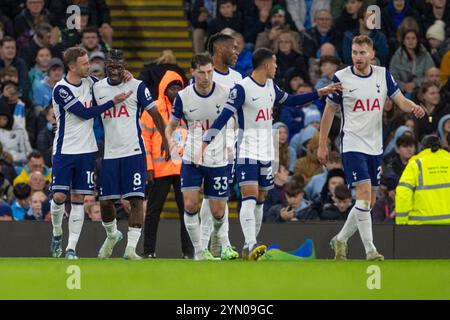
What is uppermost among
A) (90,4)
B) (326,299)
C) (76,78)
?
(90,4)

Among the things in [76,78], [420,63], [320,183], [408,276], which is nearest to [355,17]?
[420,63]

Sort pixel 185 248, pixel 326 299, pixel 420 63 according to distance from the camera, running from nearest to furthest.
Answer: pixel 326 299, pixel 185 248, pixel 420 63

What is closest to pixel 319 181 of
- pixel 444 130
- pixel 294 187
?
pixel 294 187

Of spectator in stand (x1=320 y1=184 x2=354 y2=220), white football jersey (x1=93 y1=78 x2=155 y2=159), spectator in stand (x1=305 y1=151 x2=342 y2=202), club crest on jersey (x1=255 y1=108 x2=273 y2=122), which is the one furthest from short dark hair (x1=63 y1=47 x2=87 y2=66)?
spectator in stand (x1=305 y1=151 x2=342 y2=202)

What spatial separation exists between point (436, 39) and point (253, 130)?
8299 mm

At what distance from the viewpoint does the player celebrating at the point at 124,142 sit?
652 inches

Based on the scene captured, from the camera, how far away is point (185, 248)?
1797cm

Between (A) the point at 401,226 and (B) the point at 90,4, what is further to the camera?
(B) the point at 90,4

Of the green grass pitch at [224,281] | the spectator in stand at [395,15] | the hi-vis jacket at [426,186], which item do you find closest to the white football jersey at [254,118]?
the green grass pitch at [224,281]

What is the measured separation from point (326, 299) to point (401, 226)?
15.1 ft

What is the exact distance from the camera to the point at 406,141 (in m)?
20.9

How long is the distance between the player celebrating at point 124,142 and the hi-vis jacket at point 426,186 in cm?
333

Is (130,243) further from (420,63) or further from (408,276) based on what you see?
(420,63)

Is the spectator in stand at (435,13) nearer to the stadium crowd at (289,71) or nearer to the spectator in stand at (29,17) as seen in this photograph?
the stadium crowd at (289,71)
